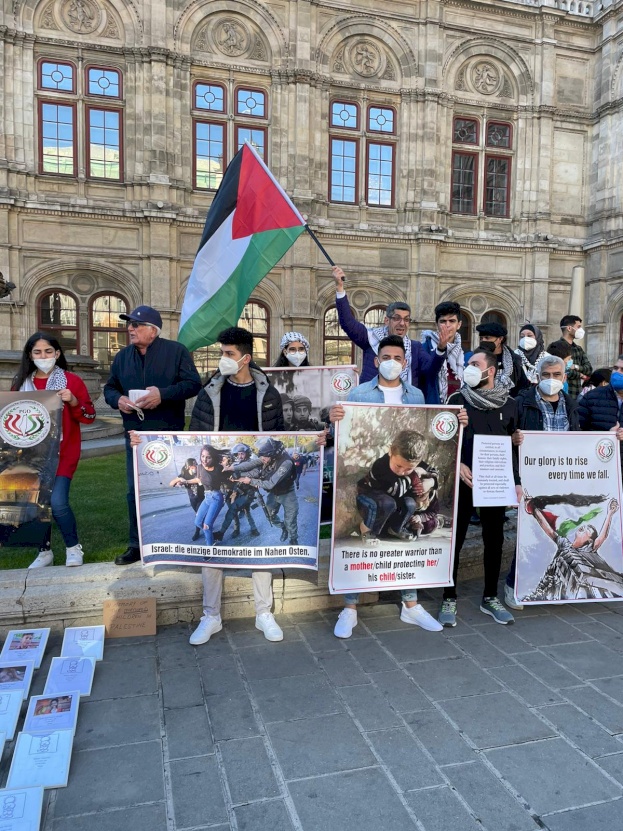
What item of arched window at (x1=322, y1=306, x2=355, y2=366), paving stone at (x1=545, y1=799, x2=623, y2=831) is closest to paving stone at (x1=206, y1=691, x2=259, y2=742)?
paving stone at (x1=545, y1=799, x2=623, y2=831)

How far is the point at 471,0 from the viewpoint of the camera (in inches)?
792

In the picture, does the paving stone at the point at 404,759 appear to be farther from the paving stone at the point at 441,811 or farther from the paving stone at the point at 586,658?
the paving stone at the point at 586,658

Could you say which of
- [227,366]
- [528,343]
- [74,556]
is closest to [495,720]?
[227,366]

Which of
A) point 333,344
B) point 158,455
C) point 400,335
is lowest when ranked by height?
point 158,455

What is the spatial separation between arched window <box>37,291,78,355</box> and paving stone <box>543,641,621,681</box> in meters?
17.3

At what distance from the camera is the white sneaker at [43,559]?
14.9 ft

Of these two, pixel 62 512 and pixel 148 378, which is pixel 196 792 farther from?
pixel 148 378

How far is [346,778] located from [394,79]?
22.0 m

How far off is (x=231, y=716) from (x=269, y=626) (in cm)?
95

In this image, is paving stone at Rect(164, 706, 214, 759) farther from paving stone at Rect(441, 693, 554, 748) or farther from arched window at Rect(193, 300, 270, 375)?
arched window at Rect(193, 300, 270, 375)

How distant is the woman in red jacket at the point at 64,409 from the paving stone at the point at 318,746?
2.28 metres

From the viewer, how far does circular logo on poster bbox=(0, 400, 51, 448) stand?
443 centimetres

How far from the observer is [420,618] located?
4352 millimetres

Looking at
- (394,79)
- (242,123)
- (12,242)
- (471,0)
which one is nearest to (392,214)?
(394,79)
